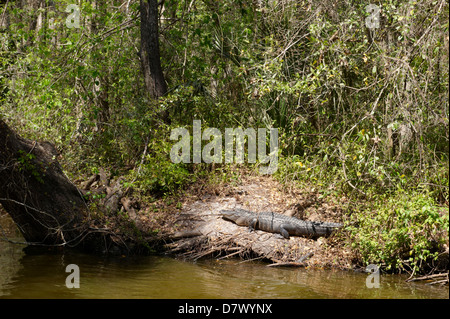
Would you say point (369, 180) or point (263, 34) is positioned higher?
point (263, 34)

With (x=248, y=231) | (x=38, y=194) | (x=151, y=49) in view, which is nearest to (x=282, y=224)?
(x=248, y=231)

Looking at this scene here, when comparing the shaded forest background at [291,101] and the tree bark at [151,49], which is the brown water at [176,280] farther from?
the tree bark at [151,49]

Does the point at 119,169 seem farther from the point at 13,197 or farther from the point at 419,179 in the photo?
the point at 419,179

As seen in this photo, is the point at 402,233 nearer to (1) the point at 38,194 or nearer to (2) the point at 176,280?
(2) the point at 176,280

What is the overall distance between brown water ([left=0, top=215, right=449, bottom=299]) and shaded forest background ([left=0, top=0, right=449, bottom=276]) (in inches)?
29.2

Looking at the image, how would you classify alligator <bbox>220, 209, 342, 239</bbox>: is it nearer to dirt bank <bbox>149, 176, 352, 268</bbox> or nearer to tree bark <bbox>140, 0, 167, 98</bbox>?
dirt bank <bbox>149, 176, 352, 268</bbox>

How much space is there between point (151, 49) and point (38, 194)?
412cm

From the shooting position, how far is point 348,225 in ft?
25.1

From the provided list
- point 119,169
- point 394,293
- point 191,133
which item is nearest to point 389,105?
point 394,293

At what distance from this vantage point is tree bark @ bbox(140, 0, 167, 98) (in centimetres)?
1006

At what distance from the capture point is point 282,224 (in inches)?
309

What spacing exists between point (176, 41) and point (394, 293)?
25.1 ft

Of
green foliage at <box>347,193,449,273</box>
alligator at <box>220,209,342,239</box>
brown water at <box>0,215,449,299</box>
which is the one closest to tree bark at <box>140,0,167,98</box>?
alligator at <box>220,209,342,239</box>

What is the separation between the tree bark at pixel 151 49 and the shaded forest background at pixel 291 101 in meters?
0.15
